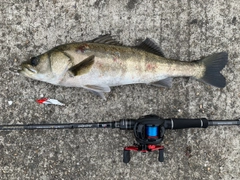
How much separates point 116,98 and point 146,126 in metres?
0.58

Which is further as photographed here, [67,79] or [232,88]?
[232,88]

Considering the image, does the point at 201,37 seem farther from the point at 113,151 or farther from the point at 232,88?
the point at 113,151

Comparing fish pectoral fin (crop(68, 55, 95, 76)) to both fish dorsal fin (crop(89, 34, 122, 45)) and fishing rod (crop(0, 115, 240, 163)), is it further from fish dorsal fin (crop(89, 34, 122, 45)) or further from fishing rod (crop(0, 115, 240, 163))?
fishing rod (crop(0, 115, 240, 163))

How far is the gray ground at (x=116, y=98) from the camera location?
9.28 ft

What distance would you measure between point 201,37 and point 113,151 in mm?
1650

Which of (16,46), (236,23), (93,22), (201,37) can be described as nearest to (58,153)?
(16,46)

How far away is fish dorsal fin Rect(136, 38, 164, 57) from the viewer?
8.59ft

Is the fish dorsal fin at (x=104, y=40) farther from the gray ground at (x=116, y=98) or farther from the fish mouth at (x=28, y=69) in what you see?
the fish mouth at (x=28, y=69)

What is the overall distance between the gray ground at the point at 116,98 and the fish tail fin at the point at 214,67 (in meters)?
0.20

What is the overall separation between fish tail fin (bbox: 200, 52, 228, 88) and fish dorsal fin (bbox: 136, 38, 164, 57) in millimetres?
492

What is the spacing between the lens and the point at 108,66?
2.47 metres

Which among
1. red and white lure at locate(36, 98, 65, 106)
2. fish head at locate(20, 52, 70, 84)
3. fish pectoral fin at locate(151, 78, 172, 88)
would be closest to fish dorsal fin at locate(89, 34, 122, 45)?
fish head at locate(20, 52, 70, 84)

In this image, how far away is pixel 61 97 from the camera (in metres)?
2.83

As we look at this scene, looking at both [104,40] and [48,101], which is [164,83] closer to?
[104,40]
